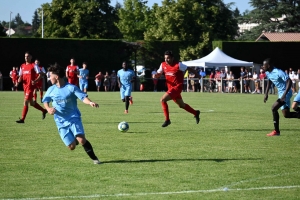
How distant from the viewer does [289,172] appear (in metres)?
9.92

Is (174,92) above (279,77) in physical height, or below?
below

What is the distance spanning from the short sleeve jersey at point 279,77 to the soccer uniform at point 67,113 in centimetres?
628

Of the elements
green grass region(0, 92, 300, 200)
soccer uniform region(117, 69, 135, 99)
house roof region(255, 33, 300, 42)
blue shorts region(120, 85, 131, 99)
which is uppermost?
house roof region(255, 33, 300, 42)

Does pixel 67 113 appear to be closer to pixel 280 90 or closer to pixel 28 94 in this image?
pixel 280 90

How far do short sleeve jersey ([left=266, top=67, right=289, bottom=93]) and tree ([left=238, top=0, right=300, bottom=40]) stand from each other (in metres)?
63.6

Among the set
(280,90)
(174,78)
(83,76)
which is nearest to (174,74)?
(174,78)

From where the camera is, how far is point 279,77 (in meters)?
15.4

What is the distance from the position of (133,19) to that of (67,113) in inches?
3160

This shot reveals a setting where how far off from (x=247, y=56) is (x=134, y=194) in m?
47.7

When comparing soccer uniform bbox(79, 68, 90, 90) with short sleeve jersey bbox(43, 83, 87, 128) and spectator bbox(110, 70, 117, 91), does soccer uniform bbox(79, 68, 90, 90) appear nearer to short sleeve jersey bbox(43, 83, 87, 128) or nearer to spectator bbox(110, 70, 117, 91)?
spectator bbox(110, 70, 117, 91)

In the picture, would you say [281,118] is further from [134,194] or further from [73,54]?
[73,54]

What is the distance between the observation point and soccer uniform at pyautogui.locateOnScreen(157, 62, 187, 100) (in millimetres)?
17141

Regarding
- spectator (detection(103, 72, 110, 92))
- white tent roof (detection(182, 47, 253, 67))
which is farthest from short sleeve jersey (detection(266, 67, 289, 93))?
spectator (detection(103, 72, 110, 92))

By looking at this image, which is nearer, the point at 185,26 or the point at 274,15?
the point at 185,26
